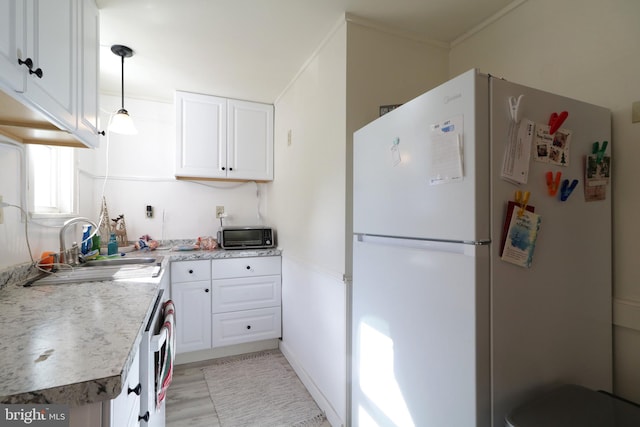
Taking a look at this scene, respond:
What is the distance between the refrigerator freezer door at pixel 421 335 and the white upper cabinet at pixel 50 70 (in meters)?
1.30

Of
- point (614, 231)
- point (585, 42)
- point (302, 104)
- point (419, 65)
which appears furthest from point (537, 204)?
point (302, 104)

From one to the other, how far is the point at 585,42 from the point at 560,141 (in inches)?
24.2

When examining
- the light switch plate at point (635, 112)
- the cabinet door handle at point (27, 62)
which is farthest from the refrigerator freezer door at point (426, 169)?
the cabinet door handle at point (27, 62)

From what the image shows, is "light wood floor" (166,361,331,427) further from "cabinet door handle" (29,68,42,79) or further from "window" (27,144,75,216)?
"cabinet door handle" (29,68,42,79)

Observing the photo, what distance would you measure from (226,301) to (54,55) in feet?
6.60

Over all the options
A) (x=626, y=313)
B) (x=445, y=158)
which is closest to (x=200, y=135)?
(x=445, y=158)

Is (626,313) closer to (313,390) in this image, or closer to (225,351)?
(313,390)

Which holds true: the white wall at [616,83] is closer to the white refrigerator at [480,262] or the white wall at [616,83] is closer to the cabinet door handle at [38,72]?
the white refrigerator at [480,262]

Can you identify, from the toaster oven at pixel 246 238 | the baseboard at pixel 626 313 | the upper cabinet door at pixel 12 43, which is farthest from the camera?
the toaster oven at pixel 246 238

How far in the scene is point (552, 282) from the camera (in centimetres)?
97

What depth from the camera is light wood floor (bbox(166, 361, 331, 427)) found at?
5.90 ft

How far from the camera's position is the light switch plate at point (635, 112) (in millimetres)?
1094

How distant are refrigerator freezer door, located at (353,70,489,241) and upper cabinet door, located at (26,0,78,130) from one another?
1.20m

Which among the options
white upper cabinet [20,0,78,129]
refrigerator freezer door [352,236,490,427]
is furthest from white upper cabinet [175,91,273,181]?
refrigerator freezer door [352,236,490,427]
